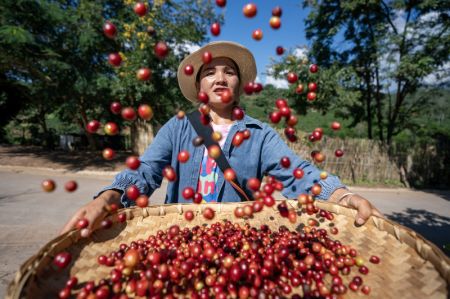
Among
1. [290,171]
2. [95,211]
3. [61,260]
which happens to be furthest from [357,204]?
[61,260]

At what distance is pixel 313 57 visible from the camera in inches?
484

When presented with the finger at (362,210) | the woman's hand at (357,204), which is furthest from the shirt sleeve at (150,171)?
the finger at (362,210)

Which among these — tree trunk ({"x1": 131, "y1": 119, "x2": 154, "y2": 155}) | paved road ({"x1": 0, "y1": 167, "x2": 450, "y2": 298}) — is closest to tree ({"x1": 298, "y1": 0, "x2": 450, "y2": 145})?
paved road ({"x1": 0, "y1": 167, "x2": 450, "y2": 298})

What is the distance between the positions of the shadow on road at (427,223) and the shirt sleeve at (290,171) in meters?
4.58

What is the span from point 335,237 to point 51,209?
6539 millimetres

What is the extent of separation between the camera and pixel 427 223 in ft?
22.0

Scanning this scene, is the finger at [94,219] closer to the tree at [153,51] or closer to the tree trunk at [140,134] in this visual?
the tree at [153,51]

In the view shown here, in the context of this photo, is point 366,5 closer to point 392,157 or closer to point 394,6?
point 394,6

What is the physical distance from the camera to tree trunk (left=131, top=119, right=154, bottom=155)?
1580 cm

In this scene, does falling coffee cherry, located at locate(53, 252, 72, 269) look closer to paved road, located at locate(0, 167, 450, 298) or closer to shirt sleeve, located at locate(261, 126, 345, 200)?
shirt sleeve, located at locate(261, 126, 345, 200)

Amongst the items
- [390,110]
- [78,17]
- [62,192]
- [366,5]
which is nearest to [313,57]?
[366,5]

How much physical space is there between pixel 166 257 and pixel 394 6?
13.4m

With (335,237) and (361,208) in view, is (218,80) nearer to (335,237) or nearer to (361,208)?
(361,208)

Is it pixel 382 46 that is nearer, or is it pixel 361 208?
pixel 361 208
